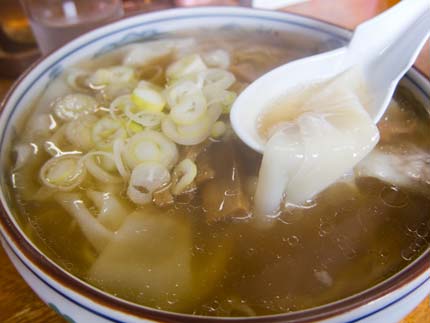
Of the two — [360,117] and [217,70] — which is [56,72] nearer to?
[217,70]

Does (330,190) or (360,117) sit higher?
(360,117)

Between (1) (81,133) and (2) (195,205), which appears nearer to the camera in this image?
(2) (195,205)

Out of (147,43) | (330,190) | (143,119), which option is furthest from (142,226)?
(147,43)

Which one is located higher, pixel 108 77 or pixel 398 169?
pixel 108 77

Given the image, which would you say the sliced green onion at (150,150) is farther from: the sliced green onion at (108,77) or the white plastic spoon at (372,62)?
the sliced green onion at (108,77)

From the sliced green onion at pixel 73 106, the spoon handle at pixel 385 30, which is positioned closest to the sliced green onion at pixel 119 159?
the sliced green onion at pixel 73 106

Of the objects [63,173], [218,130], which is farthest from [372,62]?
[63,173]

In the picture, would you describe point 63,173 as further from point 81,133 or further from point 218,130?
point 218,130

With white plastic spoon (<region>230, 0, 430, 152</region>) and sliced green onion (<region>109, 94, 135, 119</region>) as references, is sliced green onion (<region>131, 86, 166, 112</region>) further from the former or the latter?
white plastic spoon (<region>230, 0, 430, 152</region>)
